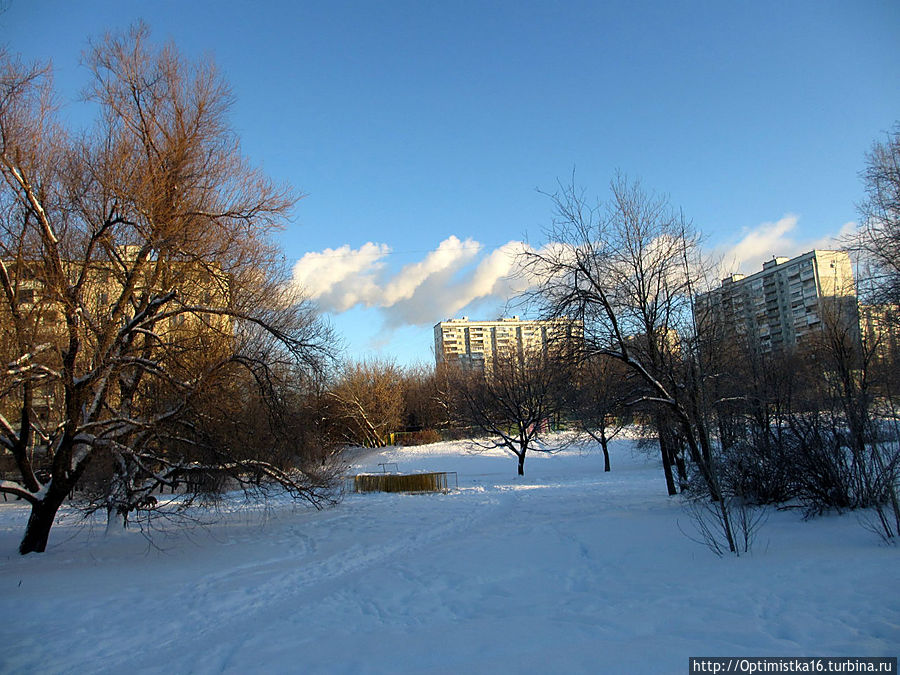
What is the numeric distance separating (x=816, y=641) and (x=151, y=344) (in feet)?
44.7

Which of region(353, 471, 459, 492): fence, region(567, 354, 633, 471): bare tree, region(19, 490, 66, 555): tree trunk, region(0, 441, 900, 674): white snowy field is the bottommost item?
region(353, 471, 459, 492): fence

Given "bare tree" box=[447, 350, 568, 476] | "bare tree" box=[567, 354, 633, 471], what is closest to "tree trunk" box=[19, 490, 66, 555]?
"bare tree" box=[567, 354, 633, 471]

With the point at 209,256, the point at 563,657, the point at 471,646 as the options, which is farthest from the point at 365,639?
the point at 209,256

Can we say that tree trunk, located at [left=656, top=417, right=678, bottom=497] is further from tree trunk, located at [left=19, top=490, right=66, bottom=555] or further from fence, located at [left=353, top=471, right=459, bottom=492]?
tree trunk, located at [left=19, top=490, right=66, bottom=555]

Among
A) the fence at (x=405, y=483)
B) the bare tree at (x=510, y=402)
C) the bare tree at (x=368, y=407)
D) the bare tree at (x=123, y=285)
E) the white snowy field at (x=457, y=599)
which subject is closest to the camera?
the white snowy field at (x=457, y=599)

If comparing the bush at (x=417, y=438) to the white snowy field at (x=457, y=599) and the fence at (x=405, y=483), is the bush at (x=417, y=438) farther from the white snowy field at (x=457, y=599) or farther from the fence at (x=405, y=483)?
the white snowy field at (x=457, y=599)

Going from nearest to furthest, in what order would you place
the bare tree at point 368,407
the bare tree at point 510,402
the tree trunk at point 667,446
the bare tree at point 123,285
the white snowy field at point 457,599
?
the white snowy field at point 457,599
the bare tree at point 123,285
the tree trunk at point 667,446
the bare tree at point 510,402
the bare tree at point 368,407

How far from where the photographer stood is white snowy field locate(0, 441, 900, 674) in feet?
19.2

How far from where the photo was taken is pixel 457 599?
8.55 meters

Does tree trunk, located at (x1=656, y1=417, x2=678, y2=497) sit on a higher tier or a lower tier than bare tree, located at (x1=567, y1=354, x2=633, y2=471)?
lower

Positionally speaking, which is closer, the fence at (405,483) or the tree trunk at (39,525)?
the tree trunk at (39,525)

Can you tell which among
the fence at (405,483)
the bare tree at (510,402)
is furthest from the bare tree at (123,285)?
the bare tree at (510,402)

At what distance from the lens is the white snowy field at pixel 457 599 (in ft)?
19.2

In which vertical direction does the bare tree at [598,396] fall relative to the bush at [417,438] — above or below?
above
